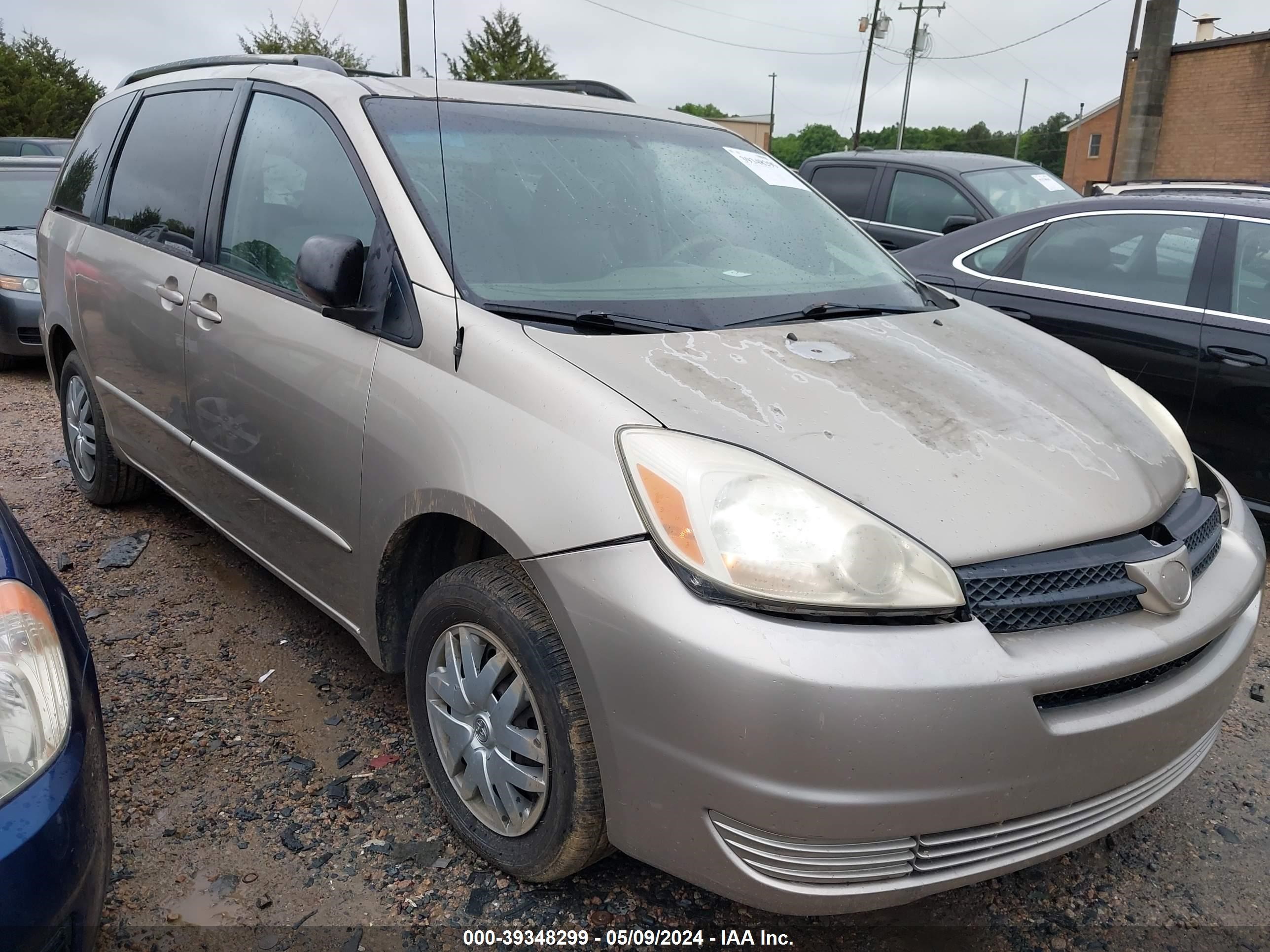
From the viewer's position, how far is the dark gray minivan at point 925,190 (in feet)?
24.9

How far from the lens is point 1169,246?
14.6 ft

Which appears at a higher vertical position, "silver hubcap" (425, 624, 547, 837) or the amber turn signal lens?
the amber turn signal lens

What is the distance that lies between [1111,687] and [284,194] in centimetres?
250

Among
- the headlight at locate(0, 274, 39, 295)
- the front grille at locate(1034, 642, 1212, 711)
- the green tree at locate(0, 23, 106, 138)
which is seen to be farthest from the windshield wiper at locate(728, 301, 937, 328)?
the green tree at locate(0, 23, 106, 138)

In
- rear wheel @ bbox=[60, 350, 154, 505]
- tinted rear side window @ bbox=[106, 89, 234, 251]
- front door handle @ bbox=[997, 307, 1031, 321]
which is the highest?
tinted rear side window @ bbox=[106, 89, 234, 251]

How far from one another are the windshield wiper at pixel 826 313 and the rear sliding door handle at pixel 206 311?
5.24 ft

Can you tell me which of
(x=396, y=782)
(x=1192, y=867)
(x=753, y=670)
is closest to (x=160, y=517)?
(x=396, y=782)

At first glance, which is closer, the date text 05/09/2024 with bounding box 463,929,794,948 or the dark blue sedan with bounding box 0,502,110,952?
the dark blue sedan with bounding box 0,502,110,952

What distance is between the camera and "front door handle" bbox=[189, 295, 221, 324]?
2.96m

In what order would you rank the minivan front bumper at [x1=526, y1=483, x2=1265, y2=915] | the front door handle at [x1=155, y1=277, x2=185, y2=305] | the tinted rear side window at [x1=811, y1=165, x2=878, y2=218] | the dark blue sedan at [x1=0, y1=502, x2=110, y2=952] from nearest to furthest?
the dark blue sedan at [x1=0, y1=502, x2=110, y2=952], the minivan front bumper at [x1=526, y1=483, x2=1265, y2=915], the front door handle at [x1=155, y1=277, x2=185, y2=305], the tinted rear side window at [x1=811, y1=165, x2=878, y2=218]

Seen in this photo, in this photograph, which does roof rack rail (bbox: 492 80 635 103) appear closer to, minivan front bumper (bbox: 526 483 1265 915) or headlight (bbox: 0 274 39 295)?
minivan front bumper (bbox: 526 483 1265 915)

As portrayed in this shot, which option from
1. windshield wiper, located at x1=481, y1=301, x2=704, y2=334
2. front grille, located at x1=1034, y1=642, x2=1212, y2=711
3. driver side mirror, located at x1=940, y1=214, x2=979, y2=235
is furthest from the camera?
driver side mirror, located at x1=940, y1=214, x2=979, y2=235

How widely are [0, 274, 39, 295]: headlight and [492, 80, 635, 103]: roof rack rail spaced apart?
5222mm

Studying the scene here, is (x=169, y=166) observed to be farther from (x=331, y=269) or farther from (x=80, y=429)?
(x=331, y=269)
